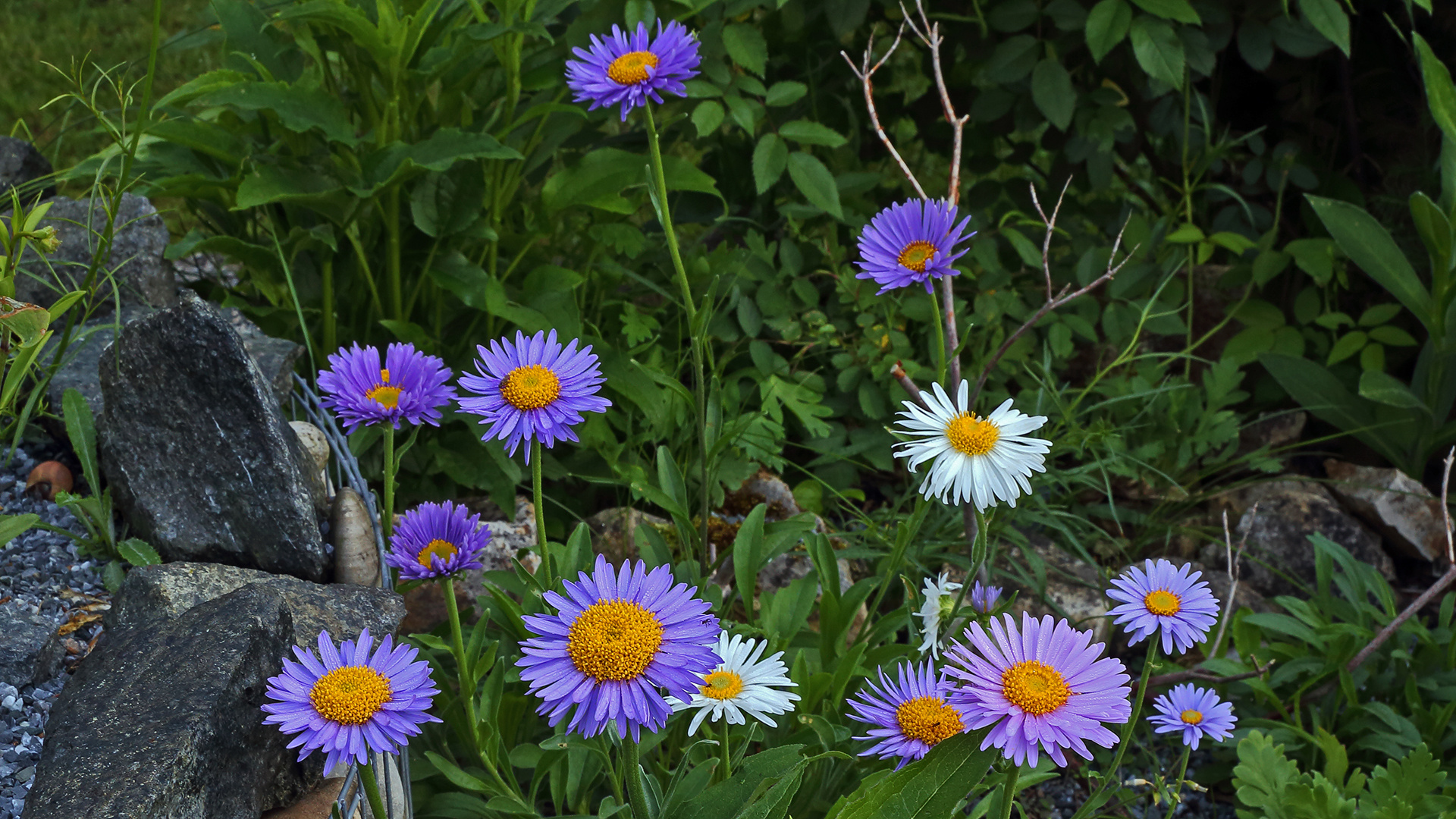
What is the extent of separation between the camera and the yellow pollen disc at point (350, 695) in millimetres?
1001

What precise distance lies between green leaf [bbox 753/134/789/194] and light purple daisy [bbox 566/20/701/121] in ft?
2.32

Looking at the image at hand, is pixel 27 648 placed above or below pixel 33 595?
below

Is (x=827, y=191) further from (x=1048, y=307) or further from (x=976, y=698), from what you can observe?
(x=976, y=698)

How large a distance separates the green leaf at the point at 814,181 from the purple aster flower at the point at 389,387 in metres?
1.03

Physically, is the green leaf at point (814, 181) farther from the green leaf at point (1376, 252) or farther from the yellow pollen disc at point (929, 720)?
the yellow pollen disc at point (929, 720)

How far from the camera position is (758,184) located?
7.19ft

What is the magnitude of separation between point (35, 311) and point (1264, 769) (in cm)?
170

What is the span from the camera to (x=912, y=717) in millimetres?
1210

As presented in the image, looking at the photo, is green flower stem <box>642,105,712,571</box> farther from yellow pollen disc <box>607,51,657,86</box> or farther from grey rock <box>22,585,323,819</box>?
grey rock <box>22,585,323,819</box>

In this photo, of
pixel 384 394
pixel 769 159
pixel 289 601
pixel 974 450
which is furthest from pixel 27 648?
pixel 769 159

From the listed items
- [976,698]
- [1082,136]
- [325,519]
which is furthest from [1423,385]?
[325,519]

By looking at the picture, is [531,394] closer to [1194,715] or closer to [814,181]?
[1194,715]

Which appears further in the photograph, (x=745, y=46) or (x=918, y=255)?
(x=745, y=46)

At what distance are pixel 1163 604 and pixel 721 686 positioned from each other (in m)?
0.48
